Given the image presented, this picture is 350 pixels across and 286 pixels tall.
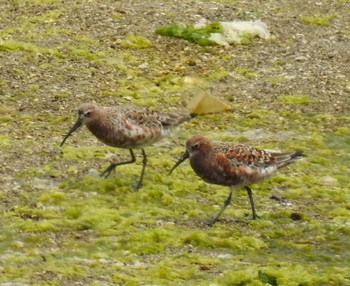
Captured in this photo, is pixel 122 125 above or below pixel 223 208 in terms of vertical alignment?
above

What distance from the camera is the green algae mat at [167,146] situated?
964 cm

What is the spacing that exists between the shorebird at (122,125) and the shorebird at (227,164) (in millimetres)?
874

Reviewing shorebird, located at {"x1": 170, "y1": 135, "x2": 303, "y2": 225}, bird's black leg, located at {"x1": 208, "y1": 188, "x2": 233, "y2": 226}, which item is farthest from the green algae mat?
shorebird, located at {"x1": 170, "y1": 135, "x2": 303, "y2": 225}

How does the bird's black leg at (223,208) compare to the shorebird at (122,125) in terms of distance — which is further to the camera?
the shorebird at (122,125)

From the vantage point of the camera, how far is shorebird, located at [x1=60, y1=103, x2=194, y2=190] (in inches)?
458

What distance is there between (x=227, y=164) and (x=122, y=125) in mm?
1534

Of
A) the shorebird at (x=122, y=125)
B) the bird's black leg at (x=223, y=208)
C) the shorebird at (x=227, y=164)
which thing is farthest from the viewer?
the shorebird at (x=122, y=125)

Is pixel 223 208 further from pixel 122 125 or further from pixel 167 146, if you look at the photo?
pixel 167 146

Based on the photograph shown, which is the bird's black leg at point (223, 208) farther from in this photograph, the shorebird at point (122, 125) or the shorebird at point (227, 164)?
the shorebird at point (122, 125)

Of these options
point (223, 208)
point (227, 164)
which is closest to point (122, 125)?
point (227, 164)

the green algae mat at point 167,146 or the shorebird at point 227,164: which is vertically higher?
the shorebird at point 227,164

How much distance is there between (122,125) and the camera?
11.7 metres

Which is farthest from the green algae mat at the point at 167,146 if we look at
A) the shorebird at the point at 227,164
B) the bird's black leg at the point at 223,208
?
the shorebird at the point at 227,164

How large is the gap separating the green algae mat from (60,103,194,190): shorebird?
0.51m
